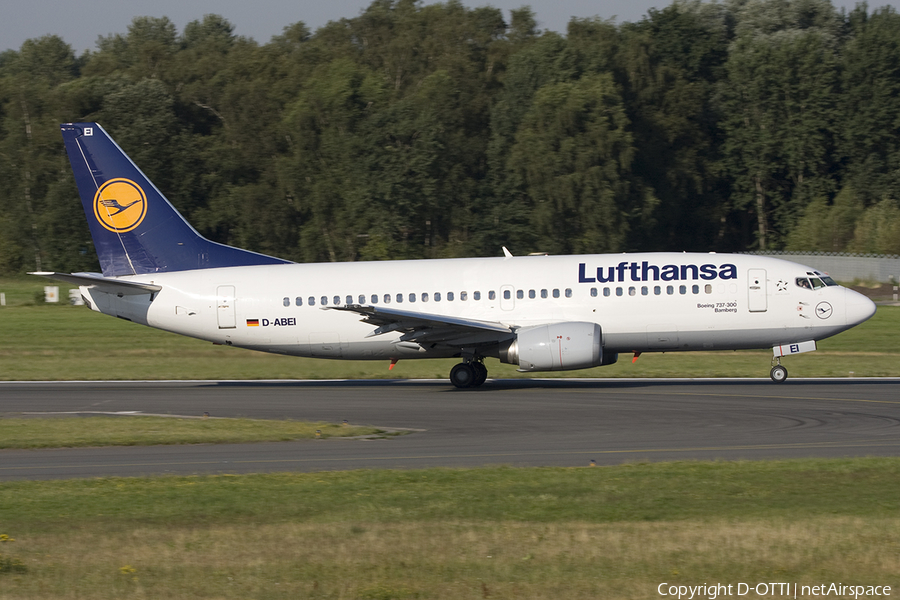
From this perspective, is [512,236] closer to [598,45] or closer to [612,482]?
[598,45]

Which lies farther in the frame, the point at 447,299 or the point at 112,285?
the point at 112,285

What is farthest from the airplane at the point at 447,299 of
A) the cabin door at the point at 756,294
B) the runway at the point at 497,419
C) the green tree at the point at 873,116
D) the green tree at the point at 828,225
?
the green tree at the point at 873,116

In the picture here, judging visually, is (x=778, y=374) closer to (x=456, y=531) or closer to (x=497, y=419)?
(x=497, y=419)

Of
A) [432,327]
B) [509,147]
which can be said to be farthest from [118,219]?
[509,147]

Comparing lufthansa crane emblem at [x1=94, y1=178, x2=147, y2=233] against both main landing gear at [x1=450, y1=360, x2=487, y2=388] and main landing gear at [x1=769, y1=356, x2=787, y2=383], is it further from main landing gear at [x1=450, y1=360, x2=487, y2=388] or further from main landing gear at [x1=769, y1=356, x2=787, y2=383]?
main landing gear at [x1=769, y1=356, x2=787, y2=383]

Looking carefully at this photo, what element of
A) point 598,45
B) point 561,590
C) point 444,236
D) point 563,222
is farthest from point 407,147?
point 561,590

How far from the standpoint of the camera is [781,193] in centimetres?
8538

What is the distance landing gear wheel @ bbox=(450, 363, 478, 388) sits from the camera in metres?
28.6

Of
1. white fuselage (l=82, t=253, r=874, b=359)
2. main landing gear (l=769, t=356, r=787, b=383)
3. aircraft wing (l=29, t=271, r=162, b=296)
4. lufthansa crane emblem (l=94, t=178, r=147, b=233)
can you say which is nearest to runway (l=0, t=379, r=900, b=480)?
main landing gear (l=769, t=356, r=787, b=383)

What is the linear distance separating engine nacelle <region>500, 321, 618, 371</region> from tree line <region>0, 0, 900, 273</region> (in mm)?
43627

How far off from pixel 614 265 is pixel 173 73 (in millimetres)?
75894

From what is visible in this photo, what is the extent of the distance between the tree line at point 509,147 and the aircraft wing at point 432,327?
4193 cm

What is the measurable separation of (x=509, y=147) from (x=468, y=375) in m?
56.0

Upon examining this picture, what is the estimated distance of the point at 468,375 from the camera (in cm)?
2864
